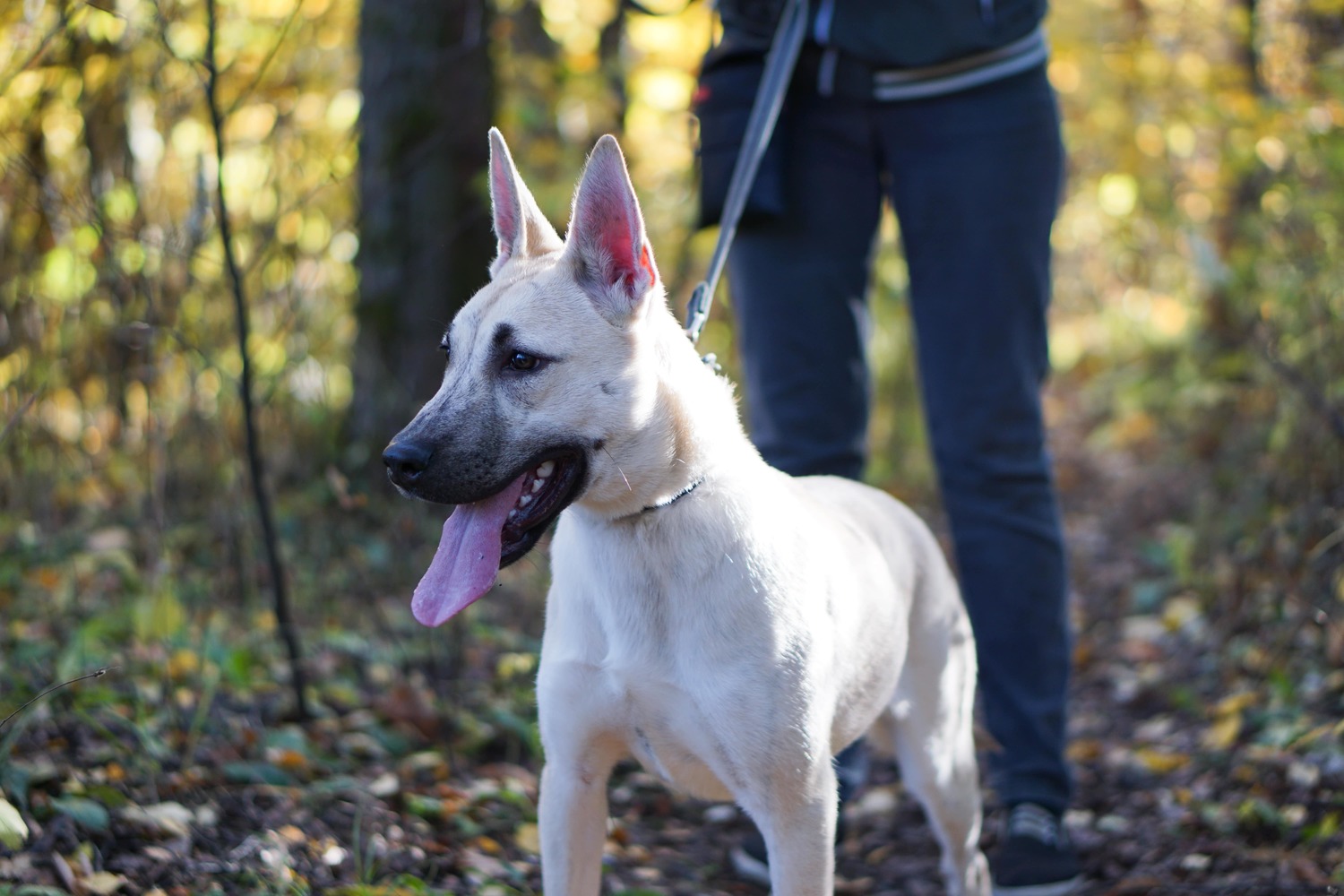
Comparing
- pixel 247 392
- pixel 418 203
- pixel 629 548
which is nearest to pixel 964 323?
pixel 629 548

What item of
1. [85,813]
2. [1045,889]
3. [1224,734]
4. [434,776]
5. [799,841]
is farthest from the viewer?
[1224,734]

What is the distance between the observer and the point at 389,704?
3998 millimetres

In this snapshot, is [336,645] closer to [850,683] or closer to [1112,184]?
[850,683]

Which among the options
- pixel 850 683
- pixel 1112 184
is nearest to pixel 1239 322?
pixel 1112 184

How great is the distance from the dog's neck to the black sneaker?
1610mm

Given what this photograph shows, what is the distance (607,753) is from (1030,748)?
5.09 ft

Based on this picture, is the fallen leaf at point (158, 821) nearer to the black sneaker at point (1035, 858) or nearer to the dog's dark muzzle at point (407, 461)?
the dog's dark muzzle at point (407, 461)

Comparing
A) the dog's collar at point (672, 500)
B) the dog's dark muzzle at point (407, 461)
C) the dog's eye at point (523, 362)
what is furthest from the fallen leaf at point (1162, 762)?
the dog's dark muzzle at point (407, 461)

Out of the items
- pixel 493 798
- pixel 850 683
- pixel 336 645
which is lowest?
pixel 493 798

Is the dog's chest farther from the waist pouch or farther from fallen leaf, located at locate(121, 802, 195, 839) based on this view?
the waist pouch

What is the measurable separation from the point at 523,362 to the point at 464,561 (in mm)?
444

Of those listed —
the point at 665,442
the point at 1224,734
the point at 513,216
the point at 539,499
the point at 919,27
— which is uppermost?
the point at 919,27

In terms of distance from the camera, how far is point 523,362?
2543 mm

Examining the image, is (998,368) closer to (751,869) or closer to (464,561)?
(751,869)
